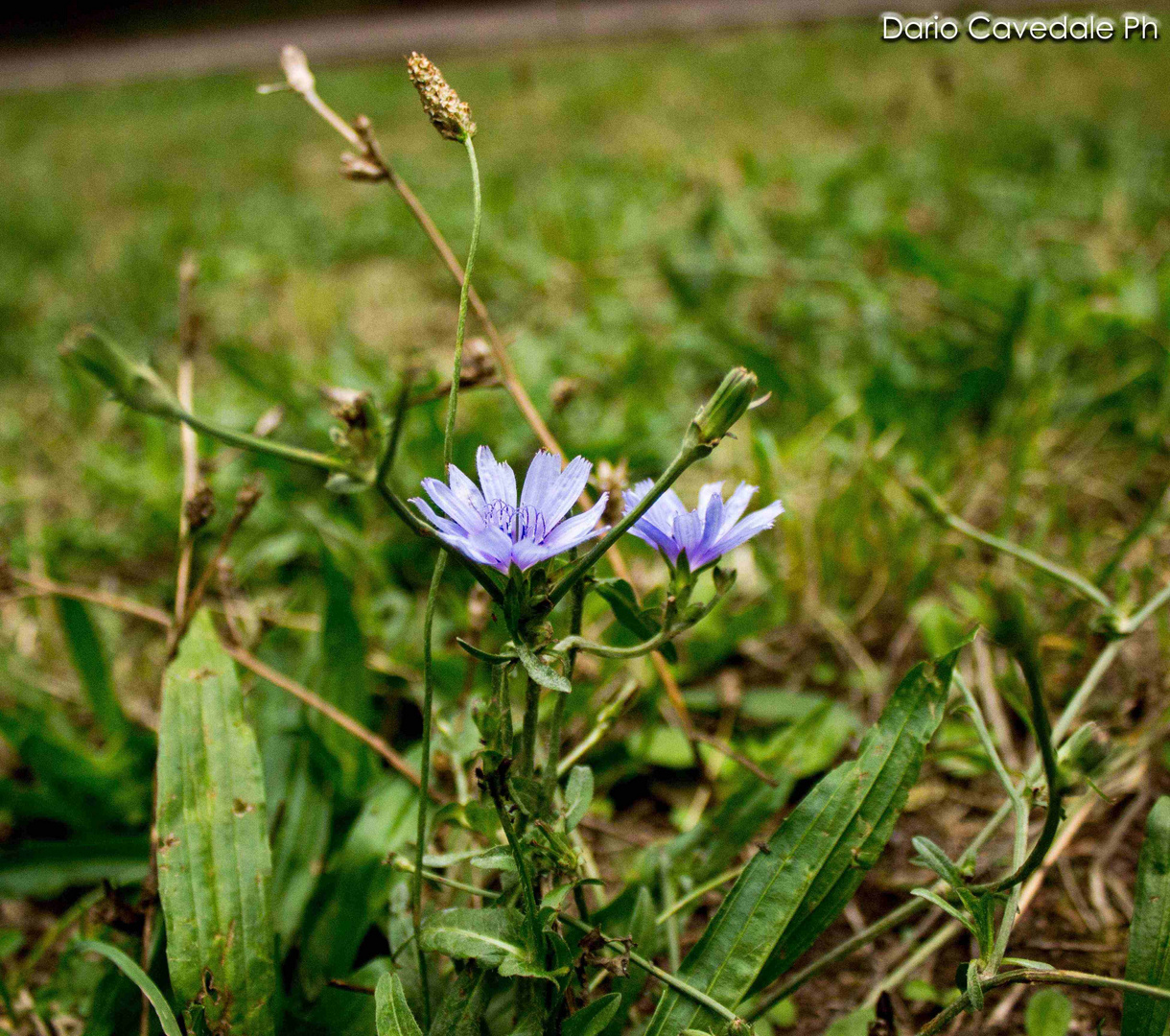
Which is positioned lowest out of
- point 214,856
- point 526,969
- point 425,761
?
point 214,856

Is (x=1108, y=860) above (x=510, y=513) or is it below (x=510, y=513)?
below

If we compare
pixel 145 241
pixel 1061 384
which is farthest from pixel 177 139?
pixel 1061 384

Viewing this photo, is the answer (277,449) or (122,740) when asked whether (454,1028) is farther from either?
(122,740)

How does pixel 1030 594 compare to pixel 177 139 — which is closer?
pixel 1030 594

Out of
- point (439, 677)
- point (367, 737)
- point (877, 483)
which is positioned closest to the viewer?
point (367, 737)

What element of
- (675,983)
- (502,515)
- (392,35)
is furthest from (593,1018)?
(392,35)

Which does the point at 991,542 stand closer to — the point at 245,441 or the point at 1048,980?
the point at 1048,980

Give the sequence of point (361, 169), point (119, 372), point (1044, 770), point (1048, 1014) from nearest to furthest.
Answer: point (119, 372) → point (1044, 770) → point (1048, 1014) → point (361, 169)
